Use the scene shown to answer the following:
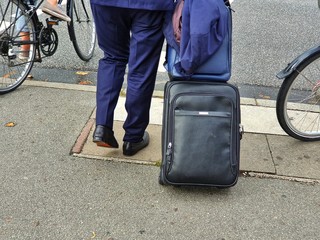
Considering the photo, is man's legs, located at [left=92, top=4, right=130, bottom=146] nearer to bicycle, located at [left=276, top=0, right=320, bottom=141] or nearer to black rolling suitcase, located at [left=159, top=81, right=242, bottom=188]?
black rolling suitcase, located at [left=159, top=81, right=242, bottom=188]

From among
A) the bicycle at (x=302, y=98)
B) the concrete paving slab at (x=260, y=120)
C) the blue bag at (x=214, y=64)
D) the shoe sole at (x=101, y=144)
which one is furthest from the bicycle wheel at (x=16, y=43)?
the bicycle at (x=302, y=98)

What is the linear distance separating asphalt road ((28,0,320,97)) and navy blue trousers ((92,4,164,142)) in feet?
4.70

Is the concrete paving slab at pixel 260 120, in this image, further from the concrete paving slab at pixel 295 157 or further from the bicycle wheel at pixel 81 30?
the bicycle wheel at pixel 81 30

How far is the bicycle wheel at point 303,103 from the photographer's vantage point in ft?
9.96

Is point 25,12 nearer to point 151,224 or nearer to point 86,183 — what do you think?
point 86,183

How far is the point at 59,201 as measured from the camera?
2.58 m

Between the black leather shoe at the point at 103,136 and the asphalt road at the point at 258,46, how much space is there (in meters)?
1.46

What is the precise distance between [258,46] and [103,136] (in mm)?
3327

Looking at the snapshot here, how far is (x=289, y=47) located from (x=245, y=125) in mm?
2466

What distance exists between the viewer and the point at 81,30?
4.48 metres

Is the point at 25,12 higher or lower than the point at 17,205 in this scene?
higher

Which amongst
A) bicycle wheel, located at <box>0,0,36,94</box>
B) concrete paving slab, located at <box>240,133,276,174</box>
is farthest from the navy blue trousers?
bicycle wheel, located at <box>0,0,36,94</box>

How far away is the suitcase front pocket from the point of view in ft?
8.17

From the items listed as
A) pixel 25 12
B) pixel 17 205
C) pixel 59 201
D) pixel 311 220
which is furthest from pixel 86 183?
pixel 25 12
